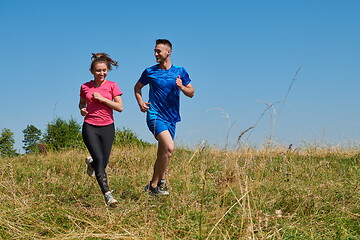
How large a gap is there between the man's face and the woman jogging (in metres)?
0.68

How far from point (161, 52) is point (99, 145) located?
1507 millimetres

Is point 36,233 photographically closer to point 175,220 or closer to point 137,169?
point 175,220

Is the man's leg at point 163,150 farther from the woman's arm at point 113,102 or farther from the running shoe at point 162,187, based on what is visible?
the woman's arm at point 113,102

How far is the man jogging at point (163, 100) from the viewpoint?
536cm

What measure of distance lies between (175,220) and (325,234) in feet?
4.70

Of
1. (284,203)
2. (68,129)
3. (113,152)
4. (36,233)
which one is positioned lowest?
(36,233)

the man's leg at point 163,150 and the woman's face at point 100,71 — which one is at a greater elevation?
the woman's face at point 100,71

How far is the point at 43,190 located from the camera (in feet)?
21.4

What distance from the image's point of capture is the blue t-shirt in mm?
5426

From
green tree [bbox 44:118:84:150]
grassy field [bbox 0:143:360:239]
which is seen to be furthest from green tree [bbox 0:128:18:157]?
grassy field [bbox 0:143:360:239]

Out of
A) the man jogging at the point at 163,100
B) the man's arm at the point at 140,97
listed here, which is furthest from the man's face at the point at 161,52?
the man's arm at the point at 140,97

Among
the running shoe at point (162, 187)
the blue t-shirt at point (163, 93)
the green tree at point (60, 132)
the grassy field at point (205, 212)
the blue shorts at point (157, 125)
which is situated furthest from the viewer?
the green tree at point (60, 132)

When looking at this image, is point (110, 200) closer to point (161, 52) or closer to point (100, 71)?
point (100, 71)

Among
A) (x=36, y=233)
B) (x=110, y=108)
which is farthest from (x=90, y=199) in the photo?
(x=36, y=233)
